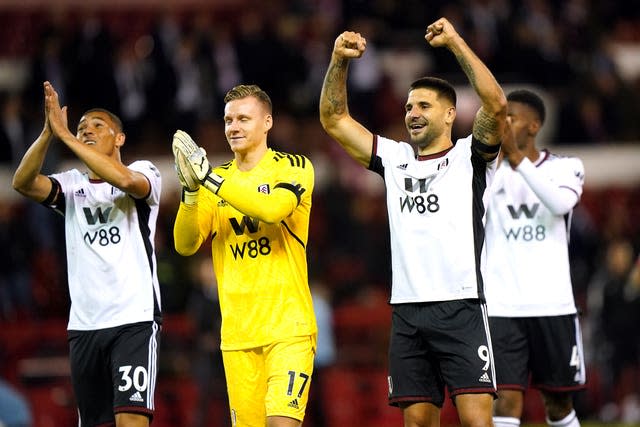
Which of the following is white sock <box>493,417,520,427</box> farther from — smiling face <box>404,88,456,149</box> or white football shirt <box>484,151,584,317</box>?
smiling face <box>404,88,456,149</box>

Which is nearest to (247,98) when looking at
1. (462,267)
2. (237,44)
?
(462,267)

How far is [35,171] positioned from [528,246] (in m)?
4.06

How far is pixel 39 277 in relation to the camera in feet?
57.0

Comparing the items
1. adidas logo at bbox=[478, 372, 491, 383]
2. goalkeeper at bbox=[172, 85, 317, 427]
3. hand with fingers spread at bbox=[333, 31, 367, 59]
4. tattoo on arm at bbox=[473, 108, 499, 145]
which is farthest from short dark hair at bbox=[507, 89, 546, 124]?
adidas logo at bbox=[478, 372, 491, 383]

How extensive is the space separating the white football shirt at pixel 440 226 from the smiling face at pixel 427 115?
0.15 m

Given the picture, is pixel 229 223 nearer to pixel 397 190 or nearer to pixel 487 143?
pixel 397 190

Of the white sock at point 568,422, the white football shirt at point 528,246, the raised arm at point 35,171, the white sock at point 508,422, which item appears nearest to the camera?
the raised arm at point 35,171

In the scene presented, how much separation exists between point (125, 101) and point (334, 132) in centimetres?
982

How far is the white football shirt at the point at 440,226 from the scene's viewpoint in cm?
848

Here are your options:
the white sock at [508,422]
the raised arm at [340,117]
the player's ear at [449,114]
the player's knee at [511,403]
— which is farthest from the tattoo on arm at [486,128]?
the white sock at [508,422]

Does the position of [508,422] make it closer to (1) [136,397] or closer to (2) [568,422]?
(2) [568,422]

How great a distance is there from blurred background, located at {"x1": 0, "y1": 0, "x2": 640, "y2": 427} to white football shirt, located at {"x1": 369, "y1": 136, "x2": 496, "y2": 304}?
6.42 metres

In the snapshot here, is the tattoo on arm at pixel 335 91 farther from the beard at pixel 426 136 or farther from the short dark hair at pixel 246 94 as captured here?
the beard at pixel 426 136

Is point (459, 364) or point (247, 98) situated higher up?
point (247, 98)
